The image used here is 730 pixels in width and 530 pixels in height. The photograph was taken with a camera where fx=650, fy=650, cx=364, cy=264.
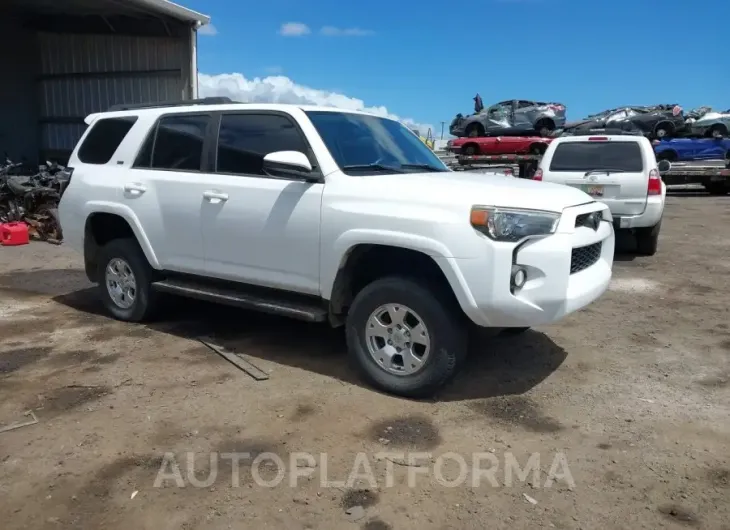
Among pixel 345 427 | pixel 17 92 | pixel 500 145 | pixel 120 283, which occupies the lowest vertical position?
pixel 345 427

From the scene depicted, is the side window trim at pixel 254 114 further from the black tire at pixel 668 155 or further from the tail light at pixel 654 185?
the black tire at pixel 668 155

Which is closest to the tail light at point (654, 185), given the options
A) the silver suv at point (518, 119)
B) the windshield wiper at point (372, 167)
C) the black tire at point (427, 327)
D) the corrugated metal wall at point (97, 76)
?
the windshield wiper at point (372, 167)

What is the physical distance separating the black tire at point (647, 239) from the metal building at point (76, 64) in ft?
28.8

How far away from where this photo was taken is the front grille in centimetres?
414

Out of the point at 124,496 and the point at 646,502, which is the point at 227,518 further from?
the point at 646,502

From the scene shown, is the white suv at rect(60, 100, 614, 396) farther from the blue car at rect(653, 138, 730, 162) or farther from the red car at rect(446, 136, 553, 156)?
the blue car at rect(653, 138, 730, 162)

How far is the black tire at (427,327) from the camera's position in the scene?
158 inches

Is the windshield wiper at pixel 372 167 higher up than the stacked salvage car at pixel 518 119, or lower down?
lower down

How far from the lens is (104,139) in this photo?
6039 mm

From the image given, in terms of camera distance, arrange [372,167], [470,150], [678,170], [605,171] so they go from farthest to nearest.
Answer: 1. [470,150]
2. [678,170]
3. [605,171]
4. [372,167]

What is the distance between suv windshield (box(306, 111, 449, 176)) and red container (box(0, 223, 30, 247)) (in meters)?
8.01

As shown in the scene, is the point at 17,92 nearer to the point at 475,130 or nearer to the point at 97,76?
the point at 97,76

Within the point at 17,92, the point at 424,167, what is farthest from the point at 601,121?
the point at 424,167

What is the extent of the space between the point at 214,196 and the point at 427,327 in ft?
6.58
